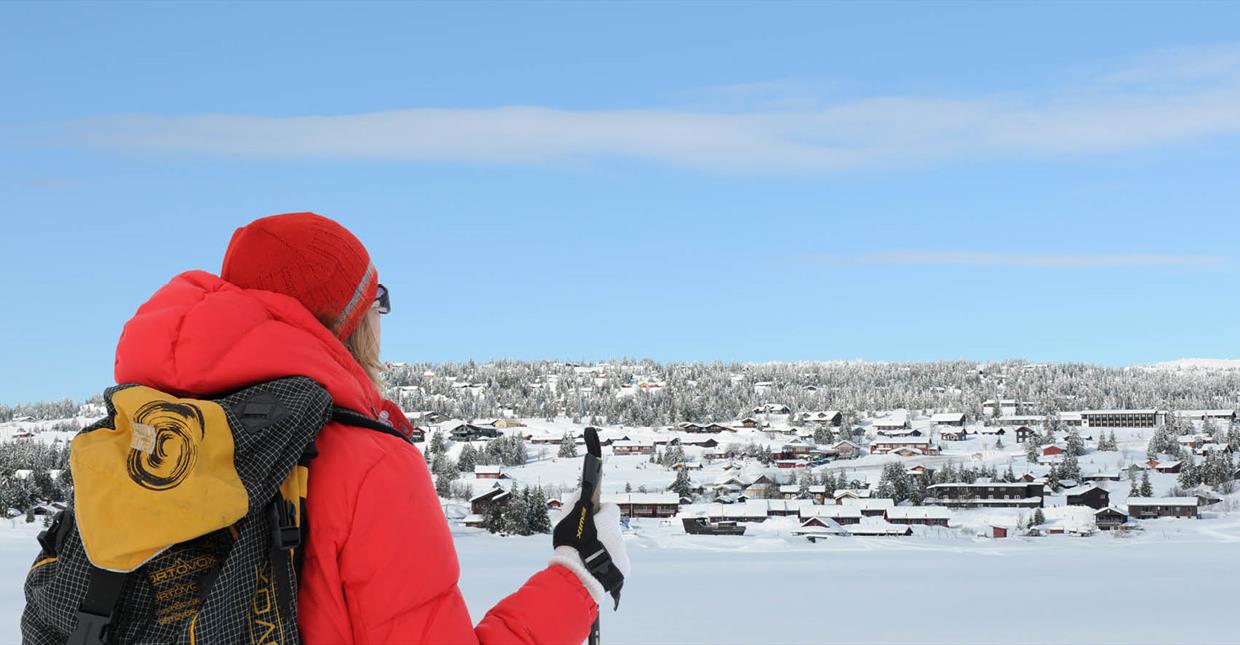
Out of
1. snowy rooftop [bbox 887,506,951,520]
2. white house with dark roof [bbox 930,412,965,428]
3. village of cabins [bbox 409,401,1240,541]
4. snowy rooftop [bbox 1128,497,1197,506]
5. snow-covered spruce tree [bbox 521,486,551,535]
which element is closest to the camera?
snow-covered spruce tree [bbox 521,486,551,535]

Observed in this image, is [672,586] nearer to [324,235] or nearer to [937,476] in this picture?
[324,235]

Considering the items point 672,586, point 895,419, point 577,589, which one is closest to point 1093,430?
point 895,419

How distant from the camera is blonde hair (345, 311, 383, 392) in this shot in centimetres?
140

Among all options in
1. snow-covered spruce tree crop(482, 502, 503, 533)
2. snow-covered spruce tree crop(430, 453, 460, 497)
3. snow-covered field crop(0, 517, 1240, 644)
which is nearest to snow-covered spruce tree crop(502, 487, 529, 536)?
snow-covered spruce tree crop(482, 502, 503, 533)

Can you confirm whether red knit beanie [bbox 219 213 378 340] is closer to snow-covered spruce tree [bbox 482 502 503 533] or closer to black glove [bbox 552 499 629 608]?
black glove [bbox 552 499 629 608]

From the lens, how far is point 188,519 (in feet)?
3.75

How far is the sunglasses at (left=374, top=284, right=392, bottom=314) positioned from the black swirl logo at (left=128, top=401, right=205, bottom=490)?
1.09 feet

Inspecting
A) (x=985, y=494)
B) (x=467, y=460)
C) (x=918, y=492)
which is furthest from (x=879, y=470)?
(x=467, y=460)

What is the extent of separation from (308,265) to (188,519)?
0.32m

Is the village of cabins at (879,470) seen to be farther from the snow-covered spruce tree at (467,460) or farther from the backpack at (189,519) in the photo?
the backpack at (189,519)

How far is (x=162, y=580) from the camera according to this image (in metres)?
1.18

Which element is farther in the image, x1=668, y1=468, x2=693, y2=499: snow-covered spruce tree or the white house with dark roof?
the white house with dark roof

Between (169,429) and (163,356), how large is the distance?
10cm

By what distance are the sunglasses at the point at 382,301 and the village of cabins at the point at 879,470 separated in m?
21.8
